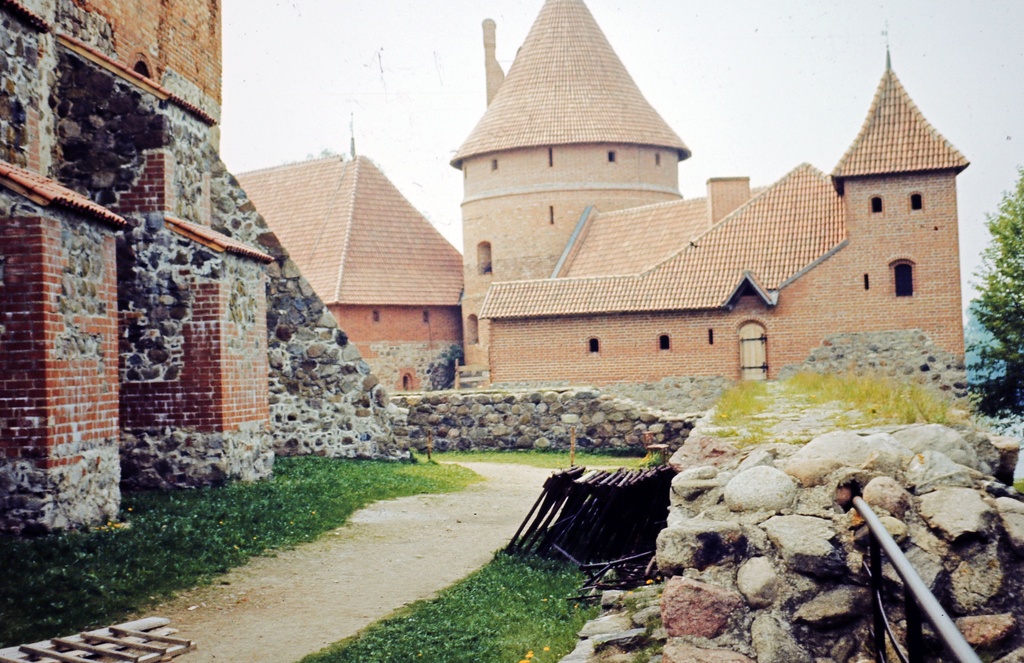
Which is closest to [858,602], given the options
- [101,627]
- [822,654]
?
[822,654]

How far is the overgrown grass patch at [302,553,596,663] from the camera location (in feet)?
23.3

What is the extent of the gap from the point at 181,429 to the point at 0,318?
3.44 meters

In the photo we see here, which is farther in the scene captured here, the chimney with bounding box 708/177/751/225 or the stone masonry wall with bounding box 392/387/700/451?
the chimney with bounding box 708/177/751/225

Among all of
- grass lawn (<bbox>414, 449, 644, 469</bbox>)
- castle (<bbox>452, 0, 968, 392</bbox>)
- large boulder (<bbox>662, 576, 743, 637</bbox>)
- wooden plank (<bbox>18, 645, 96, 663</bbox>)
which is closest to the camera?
large boulder (<bbox>662, 576, 743, 637</bbox>)

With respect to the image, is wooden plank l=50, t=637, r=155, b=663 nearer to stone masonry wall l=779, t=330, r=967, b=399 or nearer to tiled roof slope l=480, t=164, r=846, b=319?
tiled roof slope l=480, t=164, r=846, b=319

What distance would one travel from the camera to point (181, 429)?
40.6 feet

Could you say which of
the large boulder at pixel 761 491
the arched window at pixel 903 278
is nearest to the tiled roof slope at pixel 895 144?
the arched window at pixel 903 278

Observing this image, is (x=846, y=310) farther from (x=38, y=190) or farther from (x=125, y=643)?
(x=125, y=643)

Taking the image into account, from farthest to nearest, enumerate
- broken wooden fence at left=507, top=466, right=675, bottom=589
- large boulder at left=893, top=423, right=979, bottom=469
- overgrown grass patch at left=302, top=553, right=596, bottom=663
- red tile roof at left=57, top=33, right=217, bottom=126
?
red tile roof at left=57, top=33, right=217, bottom=126 → broken wooden fence at left=507, top=466, right=675, bottom=589 → overgrown grass patch at left=302, top=553, right=596, bottom=663 → large boulder at left=893, top=423, right=979, bottom=469

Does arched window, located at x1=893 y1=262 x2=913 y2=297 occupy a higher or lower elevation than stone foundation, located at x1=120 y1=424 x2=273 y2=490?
higher

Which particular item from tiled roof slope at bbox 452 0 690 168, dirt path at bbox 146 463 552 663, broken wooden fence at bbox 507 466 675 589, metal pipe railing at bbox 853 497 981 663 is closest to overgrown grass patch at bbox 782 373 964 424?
broken wooden fence at bbox 507 466 675 589

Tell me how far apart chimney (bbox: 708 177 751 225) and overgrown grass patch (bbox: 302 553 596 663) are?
89.0ft

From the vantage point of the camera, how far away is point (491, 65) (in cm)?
4675

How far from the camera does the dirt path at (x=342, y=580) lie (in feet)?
25.0
